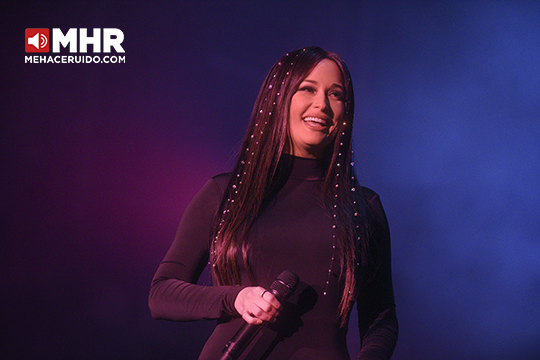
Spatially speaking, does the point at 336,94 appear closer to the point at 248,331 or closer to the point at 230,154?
the point at 248,331

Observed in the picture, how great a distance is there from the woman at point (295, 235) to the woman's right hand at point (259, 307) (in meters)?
0.02

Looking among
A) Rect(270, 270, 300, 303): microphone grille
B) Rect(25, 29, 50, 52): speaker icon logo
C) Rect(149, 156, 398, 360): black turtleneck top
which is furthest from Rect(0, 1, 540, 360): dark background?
Rect(270, 270, 300, 303): microphone grille

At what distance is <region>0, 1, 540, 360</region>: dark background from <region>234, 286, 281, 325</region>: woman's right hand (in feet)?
5.14

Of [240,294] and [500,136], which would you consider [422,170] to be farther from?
[240,294]

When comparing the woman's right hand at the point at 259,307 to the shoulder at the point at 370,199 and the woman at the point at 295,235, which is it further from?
the shoulder at the point at 370,199

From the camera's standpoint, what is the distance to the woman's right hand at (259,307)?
0.74m

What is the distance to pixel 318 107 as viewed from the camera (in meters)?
1.06

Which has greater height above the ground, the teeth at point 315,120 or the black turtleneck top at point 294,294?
the teeth at point 315,120

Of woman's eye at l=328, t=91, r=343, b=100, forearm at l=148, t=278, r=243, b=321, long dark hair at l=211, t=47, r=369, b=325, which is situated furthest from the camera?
woman's eye at l=328, t=91, r=343, b=100

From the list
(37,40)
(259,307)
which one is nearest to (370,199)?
(259,307)

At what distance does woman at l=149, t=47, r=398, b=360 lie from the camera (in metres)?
0.92

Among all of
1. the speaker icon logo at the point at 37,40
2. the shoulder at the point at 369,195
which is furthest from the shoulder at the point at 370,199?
the speaker icon logo at the point at 37,40

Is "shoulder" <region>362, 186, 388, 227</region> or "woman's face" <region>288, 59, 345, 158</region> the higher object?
"woman's face" <region>288, 59, 345, 158</region>

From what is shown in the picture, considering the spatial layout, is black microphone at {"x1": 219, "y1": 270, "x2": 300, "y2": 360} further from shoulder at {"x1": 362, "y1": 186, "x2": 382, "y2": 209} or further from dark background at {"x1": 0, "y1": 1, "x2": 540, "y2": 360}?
dark background at {"x1": 0, "y1": 1, "x2": 540, "y2": 360}
